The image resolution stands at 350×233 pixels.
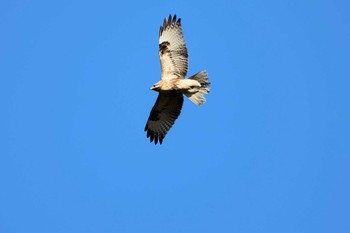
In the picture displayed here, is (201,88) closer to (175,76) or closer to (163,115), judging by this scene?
(175,76)

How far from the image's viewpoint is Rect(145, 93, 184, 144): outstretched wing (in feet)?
40.4

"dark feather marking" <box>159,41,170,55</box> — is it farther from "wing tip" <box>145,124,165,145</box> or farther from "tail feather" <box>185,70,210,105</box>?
"wing tip" <box>145,124,165,145</box>

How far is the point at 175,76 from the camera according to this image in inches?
470

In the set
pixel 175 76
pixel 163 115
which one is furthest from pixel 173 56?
pixel 163 115

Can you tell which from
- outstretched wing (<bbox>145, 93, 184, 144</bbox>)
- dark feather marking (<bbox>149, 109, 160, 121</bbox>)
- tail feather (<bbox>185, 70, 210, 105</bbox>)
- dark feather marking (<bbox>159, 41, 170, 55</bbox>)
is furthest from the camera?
dark feather marking (<bbox>149, 109, 160, 121</bbox>)

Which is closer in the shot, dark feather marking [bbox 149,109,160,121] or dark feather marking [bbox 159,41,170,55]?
dark feather marking [bbox 159,41,170,55]

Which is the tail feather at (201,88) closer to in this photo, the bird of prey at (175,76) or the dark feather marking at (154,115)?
the bird of prey at (175,76)

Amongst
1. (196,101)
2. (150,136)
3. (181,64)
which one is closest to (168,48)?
(181,64)

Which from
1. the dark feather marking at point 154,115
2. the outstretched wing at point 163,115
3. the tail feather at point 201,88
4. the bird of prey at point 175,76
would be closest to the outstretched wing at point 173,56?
the bird of prey at point 175,76

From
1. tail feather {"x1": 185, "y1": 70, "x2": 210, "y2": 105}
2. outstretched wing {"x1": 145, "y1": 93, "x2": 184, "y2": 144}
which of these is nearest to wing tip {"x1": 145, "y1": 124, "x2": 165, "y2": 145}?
outstretched wing {"x1": 145, "y1": 93, "x2": 184, "y2": 144}

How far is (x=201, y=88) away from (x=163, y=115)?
128 centimetres

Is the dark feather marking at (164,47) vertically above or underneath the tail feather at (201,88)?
above

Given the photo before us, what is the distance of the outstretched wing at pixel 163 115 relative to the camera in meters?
12.3

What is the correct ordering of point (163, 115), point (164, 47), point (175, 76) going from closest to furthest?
point (175, 76) → point (164, 47) → point (163, 115)
